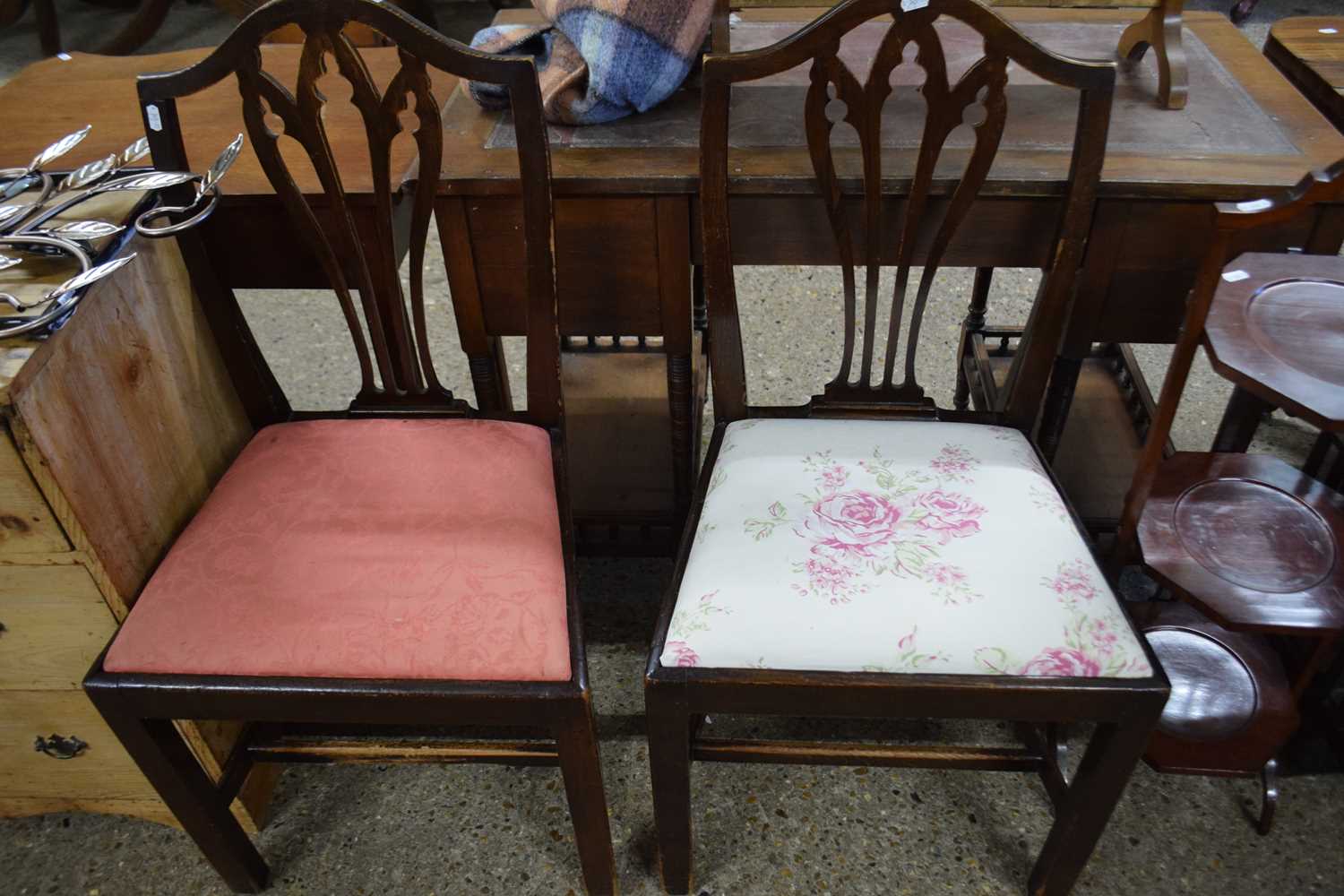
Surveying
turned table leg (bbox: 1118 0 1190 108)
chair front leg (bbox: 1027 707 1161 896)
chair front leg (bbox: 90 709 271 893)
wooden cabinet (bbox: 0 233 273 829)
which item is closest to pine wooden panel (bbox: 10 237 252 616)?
wooden cabinet (bbox: 0 233 273 829)

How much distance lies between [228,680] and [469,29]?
3319 mm

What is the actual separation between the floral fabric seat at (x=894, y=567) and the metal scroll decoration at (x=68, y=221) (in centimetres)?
67

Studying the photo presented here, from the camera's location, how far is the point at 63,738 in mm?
1317

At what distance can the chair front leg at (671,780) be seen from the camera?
1.08 metres

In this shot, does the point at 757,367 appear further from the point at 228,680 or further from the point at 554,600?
the point at 228,680

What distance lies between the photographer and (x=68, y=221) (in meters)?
1.17

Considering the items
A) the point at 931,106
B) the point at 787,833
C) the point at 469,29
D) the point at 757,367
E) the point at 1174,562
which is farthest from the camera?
the point at 469,29

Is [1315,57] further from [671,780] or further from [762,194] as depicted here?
[671,780]

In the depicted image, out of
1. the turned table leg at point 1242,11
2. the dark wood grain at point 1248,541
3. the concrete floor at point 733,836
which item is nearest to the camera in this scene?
the dark wood grain at point 1248,541

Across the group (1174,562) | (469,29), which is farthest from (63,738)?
(469,29)

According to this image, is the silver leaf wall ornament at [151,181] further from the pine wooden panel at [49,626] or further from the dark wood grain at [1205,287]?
the dark wood grain at [1205,287]

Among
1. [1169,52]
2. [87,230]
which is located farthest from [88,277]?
[1169,52]

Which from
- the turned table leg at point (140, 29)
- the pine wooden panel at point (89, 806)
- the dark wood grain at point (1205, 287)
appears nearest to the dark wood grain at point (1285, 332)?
the dark wood grain at point (1205, 287)

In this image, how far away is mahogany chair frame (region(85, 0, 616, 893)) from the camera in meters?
1.05
